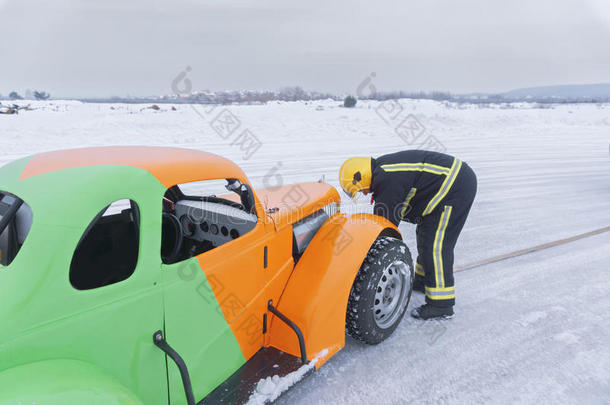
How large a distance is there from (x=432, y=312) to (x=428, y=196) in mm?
1067

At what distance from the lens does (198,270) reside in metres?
2.06

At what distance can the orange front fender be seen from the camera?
8.70 feet

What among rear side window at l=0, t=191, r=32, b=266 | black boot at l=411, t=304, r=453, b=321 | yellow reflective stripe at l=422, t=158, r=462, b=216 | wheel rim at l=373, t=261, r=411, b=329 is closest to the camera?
rear side window at l=0, t=191, r=32, b=266

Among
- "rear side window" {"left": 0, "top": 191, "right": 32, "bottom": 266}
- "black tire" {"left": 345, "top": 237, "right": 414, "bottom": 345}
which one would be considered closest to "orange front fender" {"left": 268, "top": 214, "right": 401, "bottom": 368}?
"black tire" {"left": 345, "top": 237, "right": 414, "bottom": 345}

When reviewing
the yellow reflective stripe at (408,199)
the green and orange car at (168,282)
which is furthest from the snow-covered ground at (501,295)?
the yellow reflective stripe at (408,199)

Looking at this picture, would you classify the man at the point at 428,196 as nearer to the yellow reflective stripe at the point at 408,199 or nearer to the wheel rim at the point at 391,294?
the yellow reflective stripe at the point at 408,199

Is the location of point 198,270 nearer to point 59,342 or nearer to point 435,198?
point 59,342

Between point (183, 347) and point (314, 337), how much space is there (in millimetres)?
937

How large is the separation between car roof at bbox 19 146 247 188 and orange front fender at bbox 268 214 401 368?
857 millimetres

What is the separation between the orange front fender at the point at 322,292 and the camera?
2.65 metres

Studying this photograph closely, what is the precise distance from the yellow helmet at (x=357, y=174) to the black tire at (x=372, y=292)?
491 mm

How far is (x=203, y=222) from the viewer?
9.22ft

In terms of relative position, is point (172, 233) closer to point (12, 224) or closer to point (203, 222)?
point (203, 222)

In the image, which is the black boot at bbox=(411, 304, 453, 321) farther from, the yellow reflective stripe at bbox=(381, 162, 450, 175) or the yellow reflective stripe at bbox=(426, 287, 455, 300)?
the yellow reflective stripe at bbox=(381, 162, 450, 175)
